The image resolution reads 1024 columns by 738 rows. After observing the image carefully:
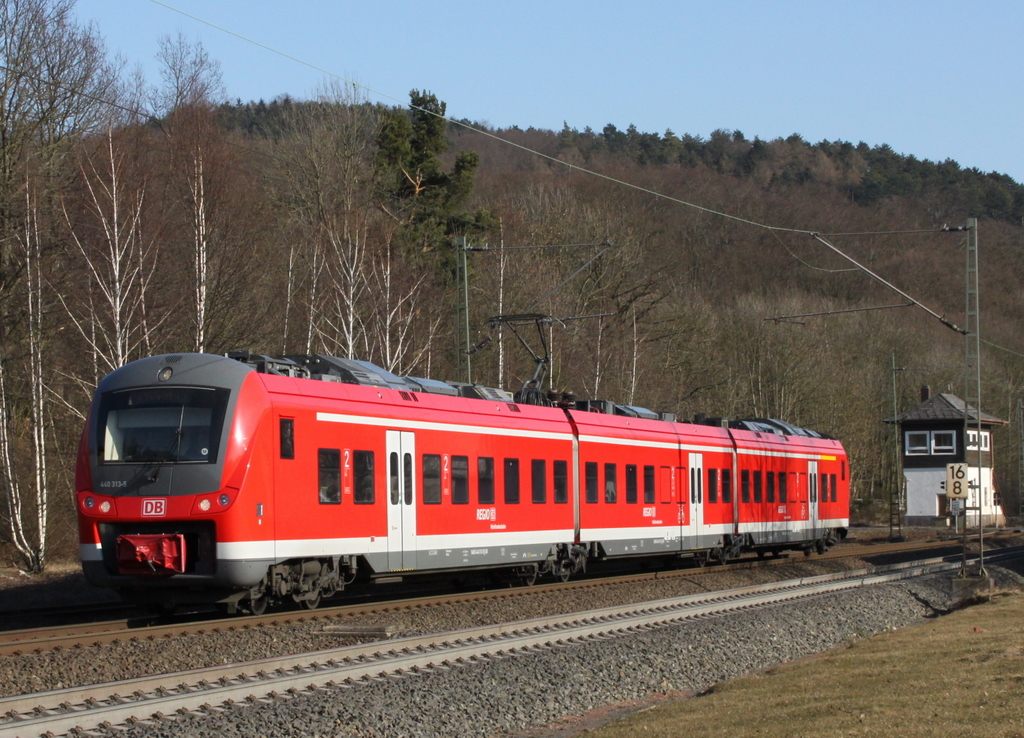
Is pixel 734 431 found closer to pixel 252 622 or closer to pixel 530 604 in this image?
pixel 530 604

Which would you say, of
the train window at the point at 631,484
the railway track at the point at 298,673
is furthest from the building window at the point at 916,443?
the railway track at the point at 298,673

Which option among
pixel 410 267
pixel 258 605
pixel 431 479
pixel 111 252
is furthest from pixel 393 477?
pixel 410 267

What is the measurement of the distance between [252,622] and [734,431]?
1719 centimetres

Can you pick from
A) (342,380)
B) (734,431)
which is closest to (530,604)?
(342,380)

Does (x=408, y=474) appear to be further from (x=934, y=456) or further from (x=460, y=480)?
(x=934, y=456)

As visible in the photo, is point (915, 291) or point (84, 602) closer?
point (84, 602)

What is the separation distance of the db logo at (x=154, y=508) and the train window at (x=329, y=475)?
2.11 metres

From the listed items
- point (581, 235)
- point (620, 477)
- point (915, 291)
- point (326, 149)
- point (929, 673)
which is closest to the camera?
point (929, 673)

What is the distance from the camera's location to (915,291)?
71.2m

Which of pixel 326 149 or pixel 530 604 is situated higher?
pixel 326 149

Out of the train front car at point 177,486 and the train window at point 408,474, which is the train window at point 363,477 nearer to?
the train window at point 408,474

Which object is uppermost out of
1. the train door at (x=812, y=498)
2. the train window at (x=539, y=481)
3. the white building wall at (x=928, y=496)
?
the train window at (x=539, y=481)

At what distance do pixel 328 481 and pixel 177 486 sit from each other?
7.14 ft

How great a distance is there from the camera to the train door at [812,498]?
32.4m
